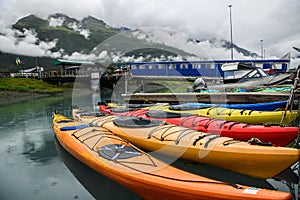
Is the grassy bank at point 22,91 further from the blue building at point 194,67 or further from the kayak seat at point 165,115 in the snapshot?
the kayak seat at point 165,115

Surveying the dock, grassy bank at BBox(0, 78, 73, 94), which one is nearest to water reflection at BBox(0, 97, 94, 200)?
the dock

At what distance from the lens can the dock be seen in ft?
28.1

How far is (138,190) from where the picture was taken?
10.9 feet

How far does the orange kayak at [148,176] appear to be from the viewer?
8.56 ft

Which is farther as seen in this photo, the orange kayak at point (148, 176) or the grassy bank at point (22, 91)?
the grassy bank at point (22, 91)

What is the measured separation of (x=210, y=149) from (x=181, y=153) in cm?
62

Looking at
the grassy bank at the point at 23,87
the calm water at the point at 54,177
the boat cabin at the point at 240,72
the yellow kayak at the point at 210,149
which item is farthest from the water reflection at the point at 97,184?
the grassy bank at the point at 23,87

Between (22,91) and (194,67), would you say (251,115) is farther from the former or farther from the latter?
(22,91)

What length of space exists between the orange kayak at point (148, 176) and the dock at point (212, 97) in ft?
20.8

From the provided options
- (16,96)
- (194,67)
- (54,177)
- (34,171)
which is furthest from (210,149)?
(16,96)

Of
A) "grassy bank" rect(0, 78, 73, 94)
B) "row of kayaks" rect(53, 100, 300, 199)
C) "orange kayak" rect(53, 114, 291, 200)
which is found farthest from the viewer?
"grassy bank" rect(0, 78, 73, 94)

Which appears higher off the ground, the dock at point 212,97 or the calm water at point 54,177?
the dock at point 212,97

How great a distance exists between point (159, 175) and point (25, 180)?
10.1 ft

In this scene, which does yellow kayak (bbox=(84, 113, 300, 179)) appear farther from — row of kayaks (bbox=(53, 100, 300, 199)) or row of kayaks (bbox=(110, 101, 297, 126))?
row of kayaks (bbox=(110, 101, 297, 126))
